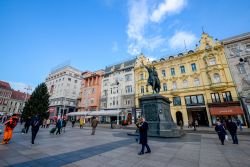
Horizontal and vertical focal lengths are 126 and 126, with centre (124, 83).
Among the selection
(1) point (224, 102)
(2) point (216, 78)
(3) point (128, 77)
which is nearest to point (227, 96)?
(1) point (224, 102)

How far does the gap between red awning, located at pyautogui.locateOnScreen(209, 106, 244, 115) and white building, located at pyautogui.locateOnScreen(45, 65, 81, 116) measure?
43.7 m

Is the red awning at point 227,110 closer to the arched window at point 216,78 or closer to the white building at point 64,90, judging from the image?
the arched window at point 216,78

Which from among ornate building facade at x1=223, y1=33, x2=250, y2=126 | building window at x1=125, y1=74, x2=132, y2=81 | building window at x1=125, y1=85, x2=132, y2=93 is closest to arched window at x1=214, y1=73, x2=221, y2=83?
ornate building facade at x1=223, y1=33, x2=250, y2=126

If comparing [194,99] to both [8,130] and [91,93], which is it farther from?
[91,93]

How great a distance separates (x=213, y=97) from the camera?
25297 mm

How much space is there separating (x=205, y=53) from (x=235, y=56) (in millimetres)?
5206

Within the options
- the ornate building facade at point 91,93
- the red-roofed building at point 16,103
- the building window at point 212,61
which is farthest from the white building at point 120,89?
the red-roofed building at point 16,103

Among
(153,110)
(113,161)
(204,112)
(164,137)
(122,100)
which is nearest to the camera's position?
(113,161)

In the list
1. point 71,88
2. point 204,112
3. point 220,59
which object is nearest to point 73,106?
point 71,88

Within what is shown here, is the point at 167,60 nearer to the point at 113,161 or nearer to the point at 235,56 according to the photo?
the point at 235,56

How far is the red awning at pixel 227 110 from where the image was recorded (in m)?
21.7

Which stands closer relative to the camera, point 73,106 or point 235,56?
point 235,56

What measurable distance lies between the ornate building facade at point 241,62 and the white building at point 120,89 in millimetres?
22190

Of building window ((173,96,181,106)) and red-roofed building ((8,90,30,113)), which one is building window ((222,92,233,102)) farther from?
red-roofed building ((8,90,30,113))
